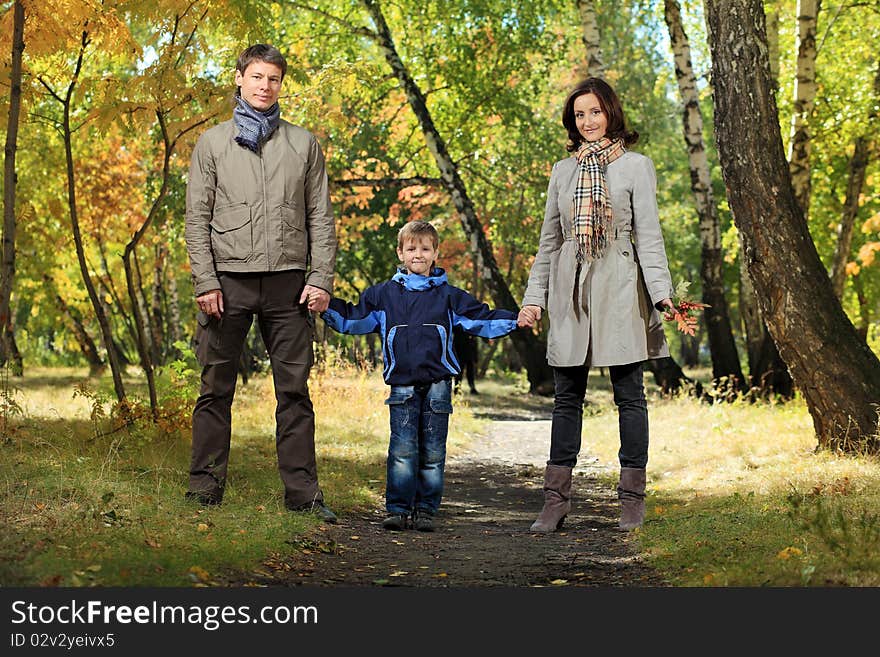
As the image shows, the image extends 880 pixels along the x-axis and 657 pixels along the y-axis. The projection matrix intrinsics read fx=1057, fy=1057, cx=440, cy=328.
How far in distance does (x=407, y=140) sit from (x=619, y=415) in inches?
521

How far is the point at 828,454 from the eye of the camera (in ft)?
24.5

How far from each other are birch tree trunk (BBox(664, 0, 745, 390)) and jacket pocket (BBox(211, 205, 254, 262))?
30.5 feet

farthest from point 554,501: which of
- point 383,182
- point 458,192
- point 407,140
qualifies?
point 407,140

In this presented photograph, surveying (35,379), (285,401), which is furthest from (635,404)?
(35,379)

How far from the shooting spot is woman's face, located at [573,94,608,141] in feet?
18.8

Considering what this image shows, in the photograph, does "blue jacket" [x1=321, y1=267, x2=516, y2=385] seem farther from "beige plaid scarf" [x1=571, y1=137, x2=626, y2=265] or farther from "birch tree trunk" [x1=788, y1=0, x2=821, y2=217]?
"birch tree trunk" [x1=788, y1=0, x2=821, y2=217]

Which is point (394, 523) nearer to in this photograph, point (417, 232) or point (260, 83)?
point (417, 232)

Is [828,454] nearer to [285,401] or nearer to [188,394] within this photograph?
[285,401]

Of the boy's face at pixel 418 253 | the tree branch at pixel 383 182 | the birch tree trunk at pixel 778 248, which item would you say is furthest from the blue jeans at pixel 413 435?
the tree branch at pixel 383 182

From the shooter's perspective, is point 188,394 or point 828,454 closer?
point 828,454

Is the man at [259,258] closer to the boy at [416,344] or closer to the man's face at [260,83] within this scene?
the man's face at [260,83]

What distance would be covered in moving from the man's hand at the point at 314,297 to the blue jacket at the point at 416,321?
194mm

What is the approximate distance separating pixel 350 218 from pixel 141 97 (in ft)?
51.3

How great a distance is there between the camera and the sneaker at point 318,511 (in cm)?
601
